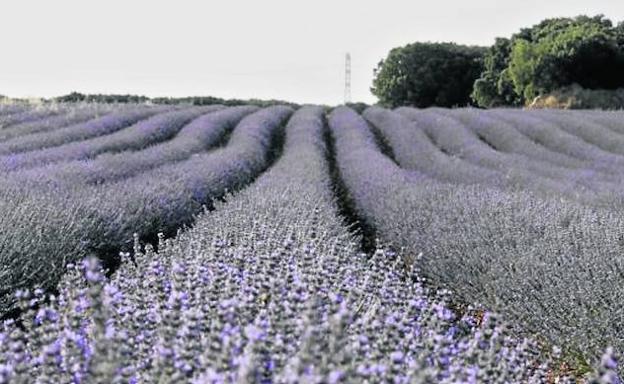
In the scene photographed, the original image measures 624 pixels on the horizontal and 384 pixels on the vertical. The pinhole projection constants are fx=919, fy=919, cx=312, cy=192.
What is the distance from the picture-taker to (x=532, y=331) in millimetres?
4254

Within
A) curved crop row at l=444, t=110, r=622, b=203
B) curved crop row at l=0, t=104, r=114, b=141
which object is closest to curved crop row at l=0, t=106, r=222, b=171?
curved crop row at l=0, t=104, r=114, b=141

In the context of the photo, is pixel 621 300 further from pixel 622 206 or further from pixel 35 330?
pixel 622 206

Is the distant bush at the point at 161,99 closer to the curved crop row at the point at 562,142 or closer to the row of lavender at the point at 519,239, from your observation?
the curved crop row at the point at 562,142

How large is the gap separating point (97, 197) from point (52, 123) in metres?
9.22

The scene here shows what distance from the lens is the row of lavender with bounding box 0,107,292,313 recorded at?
4.59 meters

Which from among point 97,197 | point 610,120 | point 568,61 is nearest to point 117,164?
point 97,197

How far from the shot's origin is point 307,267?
10.2ft

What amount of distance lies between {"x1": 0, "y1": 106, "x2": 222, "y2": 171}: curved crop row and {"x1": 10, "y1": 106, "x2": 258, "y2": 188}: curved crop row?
14.4 inches

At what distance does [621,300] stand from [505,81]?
2817cm

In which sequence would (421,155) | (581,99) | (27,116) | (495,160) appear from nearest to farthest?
1. (495,160)
2. (421,155)
3. (27,116)
4. (581,99)

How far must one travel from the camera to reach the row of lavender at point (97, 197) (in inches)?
181

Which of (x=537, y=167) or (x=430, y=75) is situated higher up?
(x=430, y=75)

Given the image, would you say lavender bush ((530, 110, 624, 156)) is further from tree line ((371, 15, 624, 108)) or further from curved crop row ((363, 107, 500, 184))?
tree line ((371, 15, 624, 108))

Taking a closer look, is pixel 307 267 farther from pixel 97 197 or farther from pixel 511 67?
pixel 511 67
